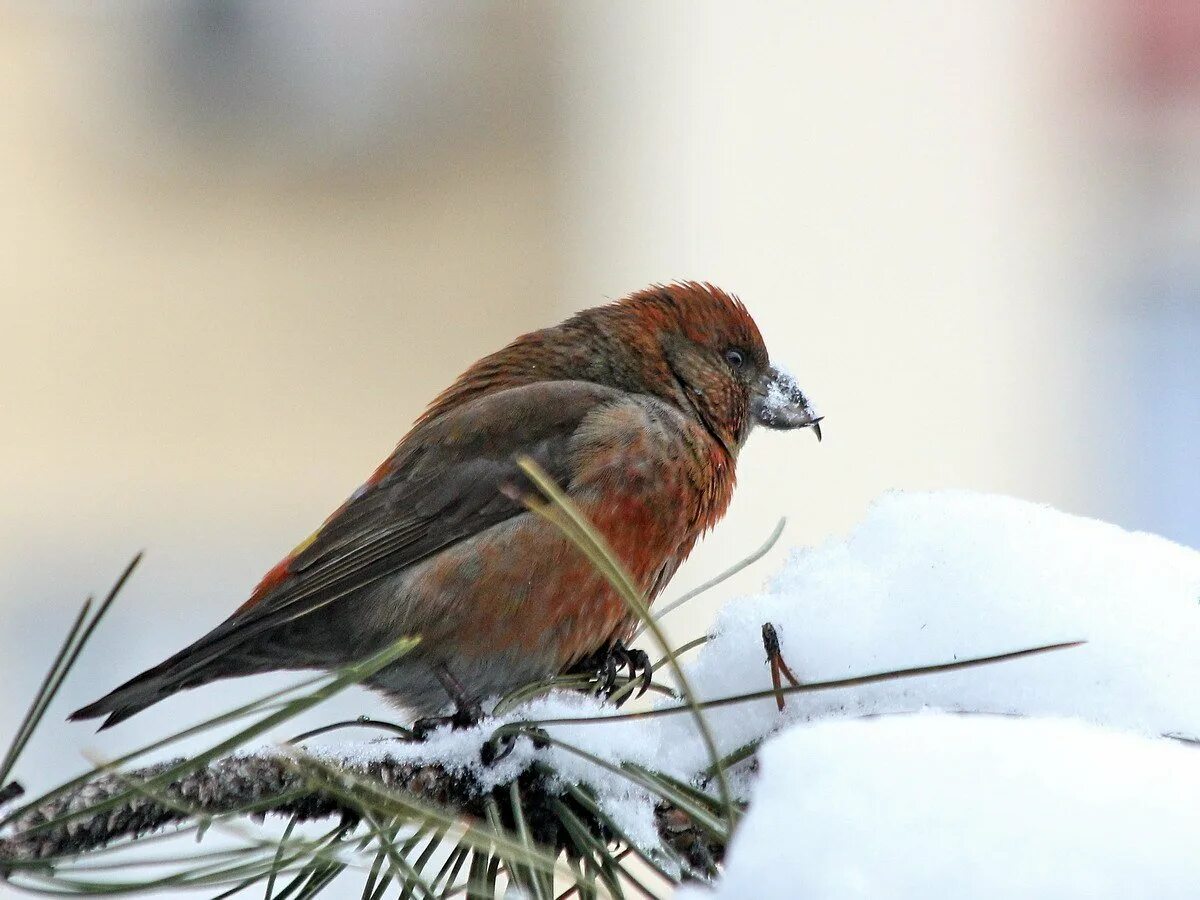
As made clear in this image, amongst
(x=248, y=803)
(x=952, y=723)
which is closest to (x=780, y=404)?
(x=248, y=803)

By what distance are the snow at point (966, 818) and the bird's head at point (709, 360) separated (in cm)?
179

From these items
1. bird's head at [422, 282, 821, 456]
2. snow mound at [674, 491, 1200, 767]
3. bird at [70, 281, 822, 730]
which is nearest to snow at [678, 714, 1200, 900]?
snow mound at [674, 491, 1200, 767]

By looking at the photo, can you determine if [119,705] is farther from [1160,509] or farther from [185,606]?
[1160,509]

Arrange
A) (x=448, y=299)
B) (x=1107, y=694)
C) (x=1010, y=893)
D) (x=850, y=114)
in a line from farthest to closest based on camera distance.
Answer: (x=448, y=299)
(x=850, y=114)
(x=1107, y=694)
(x=1010, y=893)

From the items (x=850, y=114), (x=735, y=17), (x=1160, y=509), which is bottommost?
(x=1160, y=509)

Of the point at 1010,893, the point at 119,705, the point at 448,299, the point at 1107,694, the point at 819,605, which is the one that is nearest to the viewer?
the point at 1010,893

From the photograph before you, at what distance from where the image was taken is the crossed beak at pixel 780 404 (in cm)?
272

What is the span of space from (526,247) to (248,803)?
507 centimetres

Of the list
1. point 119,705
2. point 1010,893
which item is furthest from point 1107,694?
point 119,705

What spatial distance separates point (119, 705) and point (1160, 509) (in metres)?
5.20

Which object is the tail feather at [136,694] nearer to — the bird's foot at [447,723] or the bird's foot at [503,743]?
the bird's foot at [447,723]

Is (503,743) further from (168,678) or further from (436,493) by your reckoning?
(436,493)

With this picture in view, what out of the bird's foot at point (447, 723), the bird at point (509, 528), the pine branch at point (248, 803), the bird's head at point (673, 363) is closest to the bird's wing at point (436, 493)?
the bird at point (509, 528)

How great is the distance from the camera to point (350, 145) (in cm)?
614
